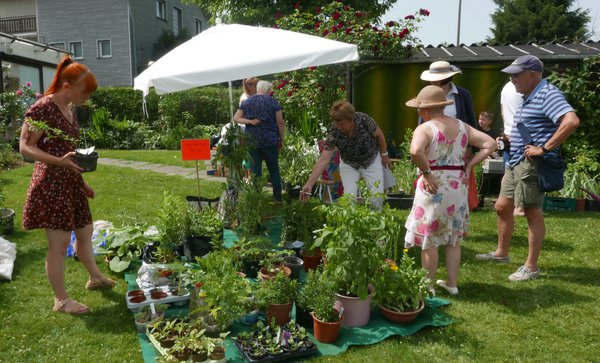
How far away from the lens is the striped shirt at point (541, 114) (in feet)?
10.9

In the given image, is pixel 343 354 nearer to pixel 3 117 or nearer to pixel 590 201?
pixel 590 201

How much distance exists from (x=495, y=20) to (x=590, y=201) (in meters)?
22.8

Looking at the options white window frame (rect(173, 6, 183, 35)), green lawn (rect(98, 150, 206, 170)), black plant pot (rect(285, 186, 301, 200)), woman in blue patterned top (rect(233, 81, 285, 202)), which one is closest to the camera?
woman in blue patterned top (rect(233, 81, 285, 202))

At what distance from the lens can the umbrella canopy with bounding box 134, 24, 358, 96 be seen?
392cm

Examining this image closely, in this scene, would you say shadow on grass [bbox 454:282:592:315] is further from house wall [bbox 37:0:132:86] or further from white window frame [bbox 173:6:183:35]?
white window frame [bbox 173:6:183:35]

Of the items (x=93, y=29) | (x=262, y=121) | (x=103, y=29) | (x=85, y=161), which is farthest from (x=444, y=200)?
(x=93, y=29)

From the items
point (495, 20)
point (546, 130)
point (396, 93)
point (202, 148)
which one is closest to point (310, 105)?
point (396, 93)

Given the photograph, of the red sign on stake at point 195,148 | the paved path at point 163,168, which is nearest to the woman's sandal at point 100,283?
the red sign on stake at point 195,148

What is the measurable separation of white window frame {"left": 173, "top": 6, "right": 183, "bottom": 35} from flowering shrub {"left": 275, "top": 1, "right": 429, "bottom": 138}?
21169mm

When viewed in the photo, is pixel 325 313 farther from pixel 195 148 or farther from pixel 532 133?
pixel 195 148

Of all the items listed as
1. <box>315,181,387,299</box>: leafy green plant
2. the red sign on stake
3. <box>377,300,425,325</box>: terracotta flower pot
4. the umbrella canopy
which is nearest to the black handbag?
<box>377,300,425,325</box>: terracotta flower pot

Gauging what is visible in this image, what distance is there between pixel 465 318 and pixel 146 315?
2078 mm

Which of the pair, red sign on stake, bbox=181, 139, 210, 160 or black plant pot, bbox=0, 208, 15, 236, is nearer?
red sign on stake, bbox=181, 139, 210, 160

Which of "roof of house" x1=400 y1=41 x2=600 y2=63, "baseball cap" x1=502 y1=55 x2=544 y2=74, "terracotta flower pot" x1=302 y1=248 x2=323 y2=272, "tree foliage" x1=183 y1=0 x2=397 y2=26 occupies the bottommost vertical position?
"terracotta flower pot" x1=302 y1=248 x2=323 y2=272
